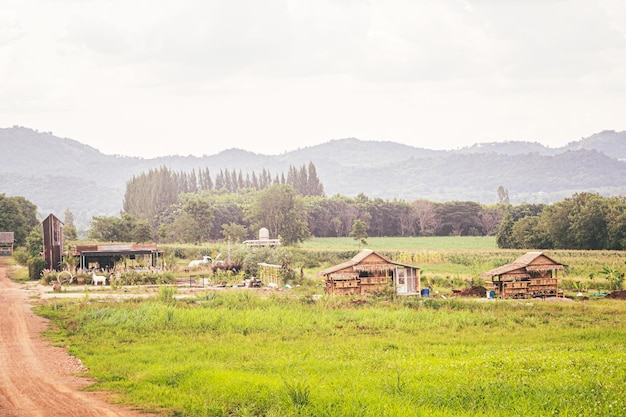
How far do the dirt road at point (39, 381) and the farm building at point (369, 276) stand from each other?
48.8 feet

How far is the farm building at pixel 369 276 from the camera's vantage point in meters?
37.8

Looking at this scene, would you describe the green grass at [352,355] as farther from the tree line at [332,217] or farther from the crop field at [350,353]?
the tree line at [332,217]

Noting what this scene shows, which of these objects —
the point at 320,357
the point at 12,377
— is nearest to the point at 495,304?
the point at 320,357

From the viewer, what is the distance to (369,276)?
128 ft

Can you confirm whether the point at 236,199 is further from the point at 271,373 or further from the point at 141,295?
the point at 271,373

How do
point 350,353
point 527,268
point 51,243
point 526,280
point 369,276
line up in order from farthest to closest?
point 51,243
point 369,276
point 526,280
point 527,268
point 350,353

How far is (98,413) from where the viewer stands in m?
14.4

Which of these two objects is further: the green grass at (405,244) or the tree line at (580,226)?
the green grass at (405,244)

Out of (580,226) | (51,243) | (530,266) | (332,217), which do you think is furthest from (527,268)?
(332,217)

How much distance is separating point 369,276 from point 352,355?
19443 millimetres

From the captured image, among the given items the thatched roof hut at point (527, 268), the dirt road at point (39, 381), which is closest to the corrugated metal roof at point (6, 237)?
the dirt road at point (39, 381)

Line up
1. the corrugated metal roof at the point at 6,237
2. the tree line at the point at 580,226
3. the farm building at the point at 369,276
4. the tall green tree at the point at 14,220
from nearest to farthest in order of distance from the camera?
the farm building at the point at 369,276 < the tree line at the point at 580,226 < the corrugated metal roof at the point at 6,237 < the tall green tree at the point at 14,220

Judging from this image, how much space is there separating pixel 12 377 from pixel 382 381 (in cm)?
933

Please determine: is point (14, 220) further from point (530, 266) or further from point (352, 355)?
point (352, 355)
